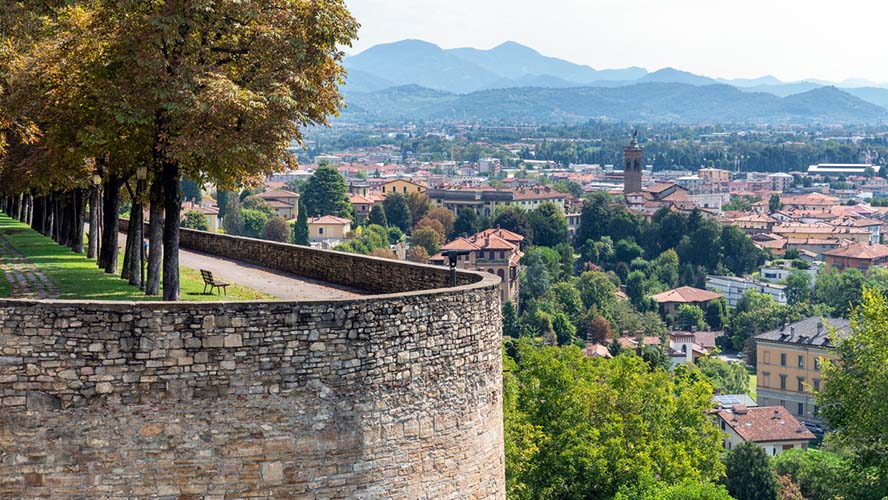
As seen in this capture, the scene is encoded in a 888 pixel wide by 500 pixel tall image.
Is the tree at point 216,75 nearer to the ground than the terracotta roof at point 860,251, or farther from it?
farther from it

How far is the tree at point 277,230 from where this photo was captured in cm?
15050

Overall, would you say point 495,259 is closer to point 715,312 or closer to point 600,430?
point 715,312

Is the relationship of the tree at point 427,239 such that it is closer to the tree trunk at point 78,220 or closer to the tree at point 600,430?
the tree at point 600,430

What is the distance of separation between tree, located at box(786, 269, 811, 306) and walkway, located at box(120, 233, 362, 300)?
13635cm

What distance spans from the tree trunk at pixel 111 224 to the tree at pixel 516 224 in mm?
151076

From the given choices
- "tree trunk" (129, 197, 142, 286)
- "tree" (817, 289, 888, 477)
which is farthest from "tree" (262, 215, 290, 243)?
"tree trunk" (129, 197, 142, 286)

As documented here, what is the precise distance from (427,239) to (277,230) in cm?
2144

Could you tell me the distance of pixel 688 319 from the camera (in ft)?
497

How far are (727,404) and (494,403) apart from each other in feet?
293

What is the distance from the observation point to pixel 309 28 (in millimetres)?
17859

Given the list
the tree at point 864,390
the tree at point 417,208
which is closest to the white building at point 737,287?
the tree at point 417,208

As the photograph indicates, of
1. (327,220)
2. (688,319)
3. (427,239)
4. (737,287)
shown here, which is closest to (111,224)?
(688,319)

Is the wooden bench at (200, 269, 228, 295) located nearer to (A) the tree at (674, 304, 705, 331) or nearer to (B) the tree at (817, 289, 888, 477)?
(B) the tree at (817, 289, 888, 477)

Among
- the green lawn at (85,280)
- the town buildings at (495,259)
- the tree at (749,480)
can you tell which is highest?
the green lawn at (85,280)
